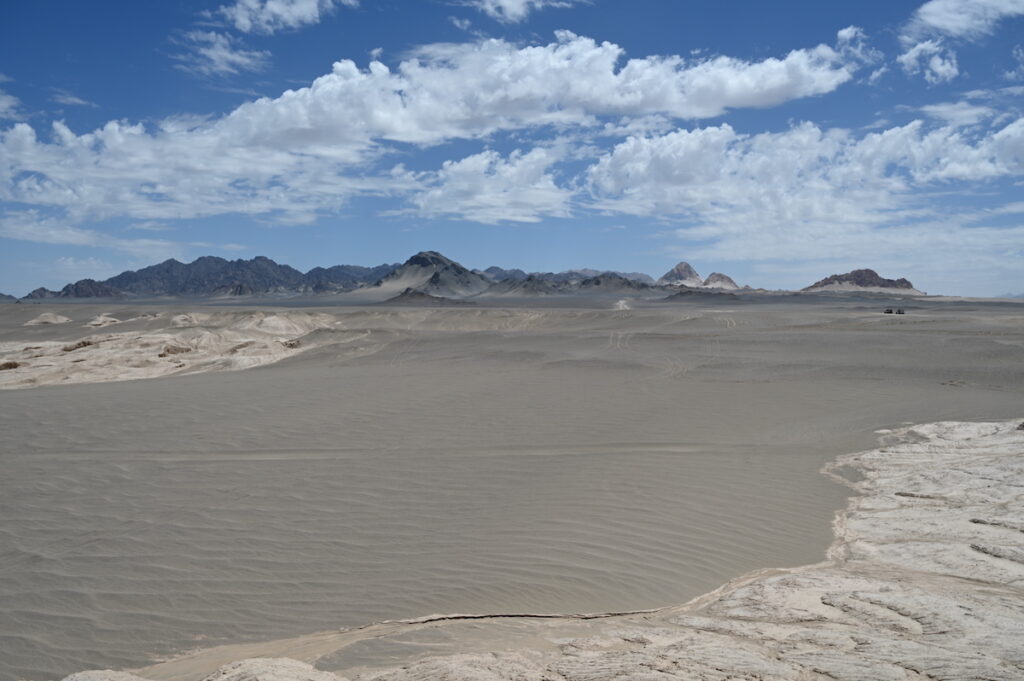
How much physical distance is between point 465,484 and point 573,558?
264cm

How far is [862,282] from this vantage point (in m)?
119

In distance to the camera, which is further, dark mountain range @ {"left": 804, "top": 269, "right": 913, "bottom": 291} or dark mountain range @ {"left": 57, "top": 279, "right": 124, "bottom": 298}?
dark mountain range @ {"left": 57, "top": 279, "right": 124, "bottom": 298}

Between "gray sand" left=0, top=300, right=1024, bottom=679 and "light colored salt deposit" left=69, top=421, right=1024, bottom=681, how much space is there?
1.42 ft

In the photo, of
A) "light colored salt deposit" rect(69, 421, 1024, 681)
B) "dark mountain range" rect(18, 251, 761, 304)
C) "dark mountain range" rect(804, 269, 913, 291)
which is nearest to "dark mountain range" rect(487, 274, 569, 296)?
"dark mountain range" rect(18, 251, 761, 304)

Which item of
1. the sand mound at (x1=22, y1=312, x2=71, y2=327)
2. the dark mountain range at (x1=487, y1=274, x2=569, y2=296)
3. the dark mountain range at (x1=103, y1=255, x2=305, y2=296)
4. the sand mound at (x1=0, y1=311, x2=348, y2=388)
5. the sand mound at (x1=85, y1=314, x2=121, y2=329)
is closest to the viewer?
the sand mound at (x1=0, y1=311, x2=348, y2=388)

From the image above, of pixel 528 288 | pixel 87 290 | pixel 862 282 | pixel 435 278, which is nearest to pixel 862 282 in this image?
pixel 862 282

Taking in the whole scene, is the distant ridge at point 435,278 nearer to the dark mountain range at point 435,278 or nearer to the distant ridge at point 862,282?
the dark mountain range at point 435,278

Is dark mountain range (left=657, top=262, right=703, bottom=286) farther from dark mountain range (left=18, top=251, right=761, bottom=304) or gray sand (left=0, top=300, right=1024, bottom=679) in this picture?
gray sand (left=0, top=300, right=1024, bottom=679)

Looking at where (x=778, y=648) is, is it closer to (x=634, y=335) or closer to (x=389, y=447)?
(x=389, y=447)

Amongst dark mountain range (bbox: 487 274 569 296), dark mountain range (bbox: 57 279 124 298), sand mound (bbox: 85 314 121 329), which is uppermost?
dark mountain range (bbox: 57 279 124 298)

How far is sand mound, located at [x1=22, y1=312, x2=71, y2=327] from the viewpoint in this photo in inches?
1625

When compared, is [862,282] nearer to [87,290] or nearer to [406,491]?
[406,491]

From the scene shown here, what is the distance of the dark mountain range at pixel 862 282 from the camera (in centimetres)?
11679

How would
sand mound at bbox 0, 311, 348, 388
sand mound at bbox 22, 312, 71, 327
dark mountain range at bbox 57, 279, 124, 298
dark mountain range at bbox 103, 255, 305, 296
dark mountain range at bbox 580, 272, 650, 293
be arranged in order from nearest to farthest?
sand mound at bbox 0, 311, 348, 388
sand mound at bbox 22, 312, 71, 327
dark mountain range at bbox 580, 272, 650, 293
dark mountain range at bbox 57, 279, 124, 298
dark mountain range at bbox 103, 255, 305, 296
